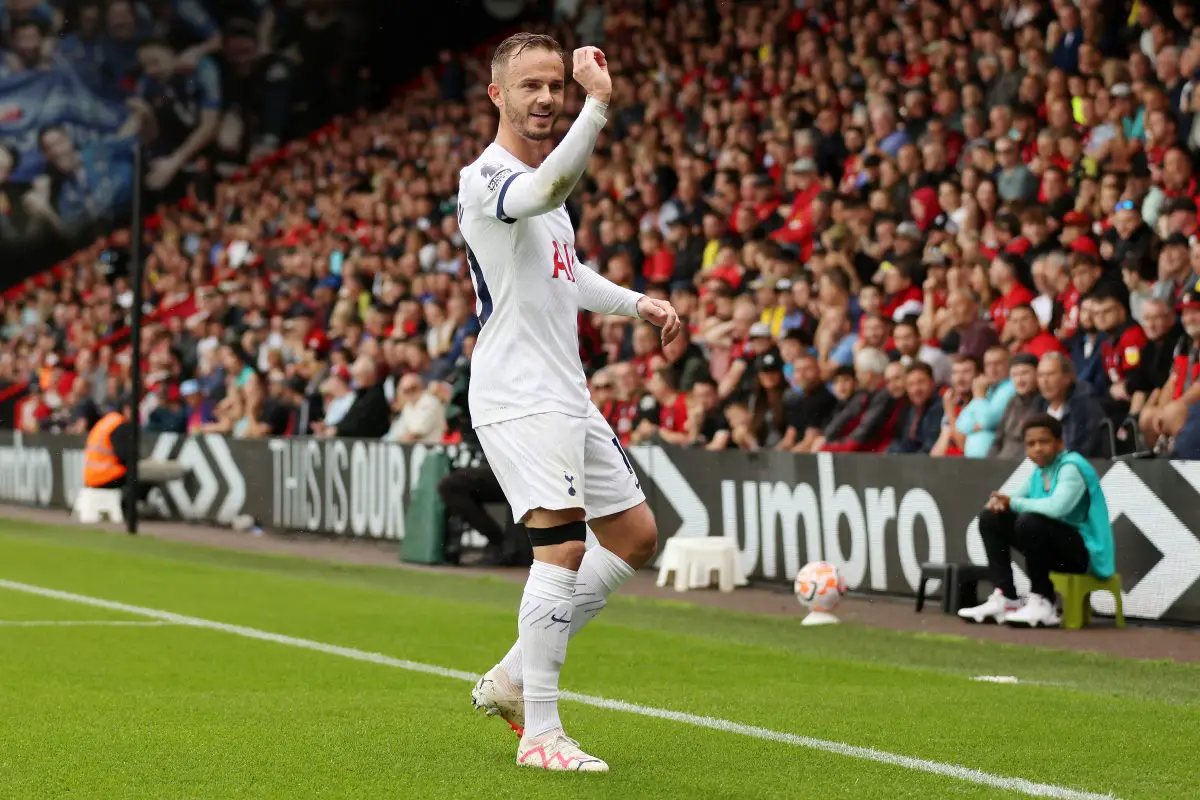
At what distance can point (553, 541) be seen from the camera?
18.4ft

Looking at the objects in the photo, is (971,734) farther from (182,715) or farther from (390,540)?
(390,540)

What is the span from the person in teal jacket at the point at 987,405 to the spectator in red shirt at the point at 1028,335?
25 cm

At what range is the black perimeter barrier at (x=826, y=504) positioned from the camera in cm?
1074

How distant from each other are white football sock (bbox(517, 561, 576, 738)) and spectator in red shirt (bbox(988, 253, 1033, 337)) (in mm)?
8475

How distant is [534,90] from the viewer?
5480mm

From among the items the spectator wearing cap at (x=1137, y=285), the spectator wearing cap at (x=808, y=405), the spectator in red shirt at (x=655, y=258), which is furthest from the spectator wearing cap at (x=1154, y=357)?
the spectator in red shirt at (x=655, y=258)

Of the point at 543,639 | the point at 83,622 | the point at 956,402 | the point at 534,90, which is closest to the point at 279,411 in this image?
the point at 956,402

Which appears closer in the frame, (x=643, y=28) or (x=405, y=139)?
(x=643, y=28)

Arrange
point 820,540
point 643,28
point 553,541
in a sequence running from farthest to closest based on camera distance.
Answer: point 643,28
point 820,540
point 553,541

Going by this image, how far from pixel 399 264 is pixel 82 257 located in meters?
13.0

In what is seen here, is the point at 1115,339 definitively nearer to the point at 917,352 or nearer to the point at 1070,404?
the point at 1070,404

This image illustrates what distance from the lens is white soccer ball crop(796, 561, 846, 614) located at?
11094mm

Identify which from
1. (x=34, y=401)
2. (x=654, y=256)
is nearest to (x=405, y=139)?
(x=34, y=401)

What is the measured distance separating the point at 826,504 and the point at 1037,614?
2287mm
